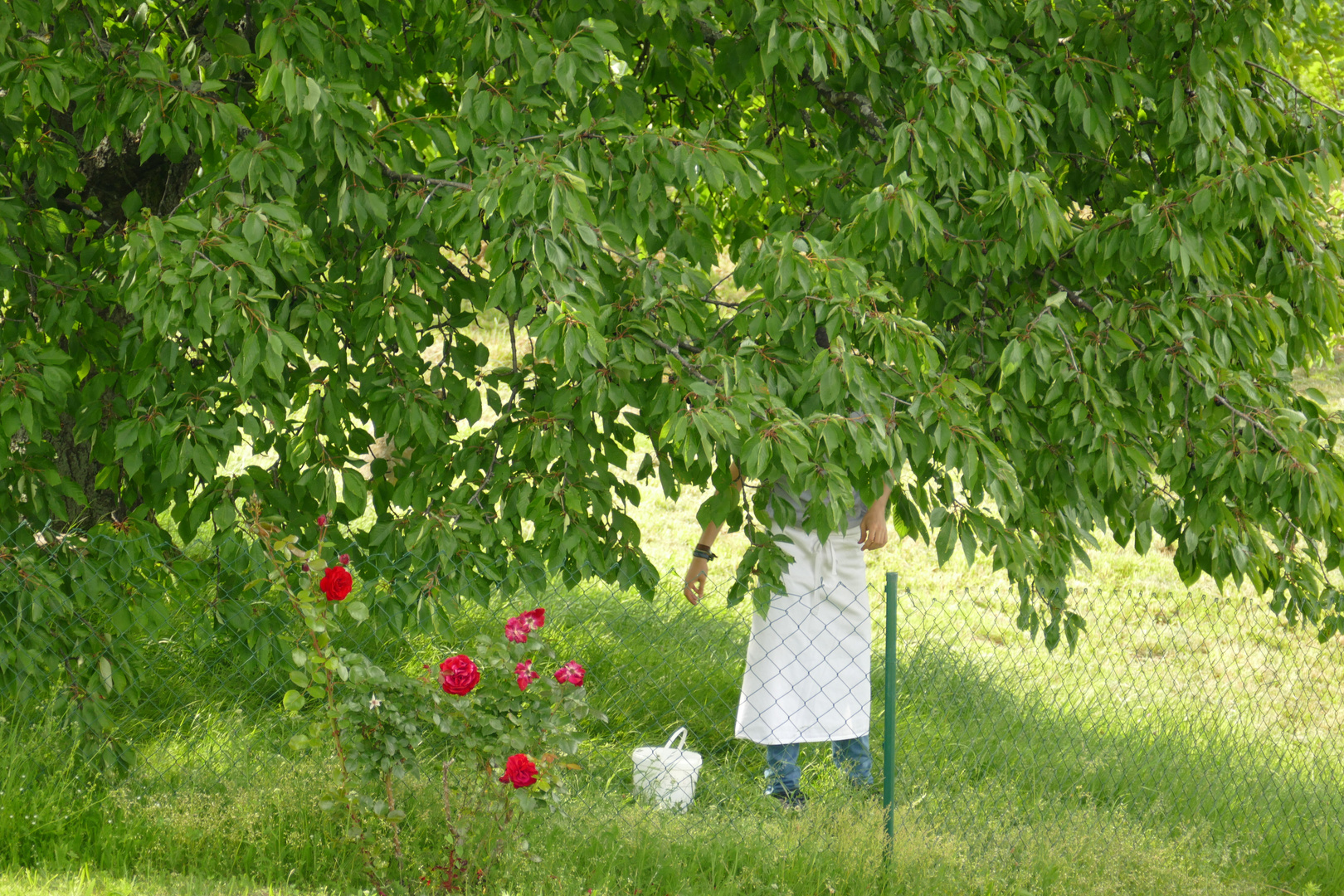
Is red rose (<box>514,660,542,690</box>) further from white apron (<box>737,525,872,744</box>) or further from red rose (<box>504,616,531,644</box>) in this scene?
white apron (<box>737,525,872,744</box>)

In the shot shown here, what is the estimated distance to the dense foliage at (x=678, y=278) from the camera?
2.85 meters

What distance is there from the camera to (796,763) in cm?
402

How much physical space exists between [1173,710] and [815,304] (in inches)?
163

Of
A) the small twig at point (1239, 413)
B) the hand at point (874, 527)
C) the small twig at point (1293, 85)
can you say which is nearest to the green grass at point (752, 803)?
the hand at point (874, 527)

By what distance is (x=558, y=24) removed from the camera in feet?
10.5

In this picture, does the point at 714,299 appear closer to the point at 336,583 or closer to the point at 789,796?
the point at 336,583

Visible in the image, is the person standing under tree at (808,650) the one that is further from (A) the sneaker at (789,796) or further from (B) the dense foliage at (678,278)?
(B) the dense foliage at (678,278)

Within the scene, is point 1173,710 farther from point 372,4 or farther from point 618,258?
point 372,4

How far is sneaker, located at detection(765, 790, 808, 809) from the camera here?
3932 millimetres

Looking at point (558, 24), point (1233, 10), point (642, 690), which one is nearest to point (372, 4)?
point (558, 24)

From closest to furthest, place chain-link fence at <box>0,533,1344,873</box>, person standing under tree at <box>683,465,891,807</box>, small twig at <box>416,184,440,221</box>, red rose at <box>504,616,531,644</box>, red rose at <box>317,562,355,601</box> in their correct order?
1. red rose at <box>317,562,355,601</box>
2. red rose at <box>504,616,531,644</box>
3. small twig at <box>416,184,440,221</box>
4. chain-link fence at <box>0,533,1344,873</box>
5. person standing under tree at <box>683,465,891,807</box>

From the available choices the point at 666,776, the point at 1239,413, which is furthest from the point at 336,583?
the point at 1239,413

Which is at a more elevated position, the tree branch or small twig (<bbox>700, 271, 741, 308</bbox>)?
the tree branch

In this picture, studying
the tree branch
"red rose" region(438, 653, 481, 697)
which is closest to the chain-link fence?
"red rose" region(438, 653, 481, 697)
